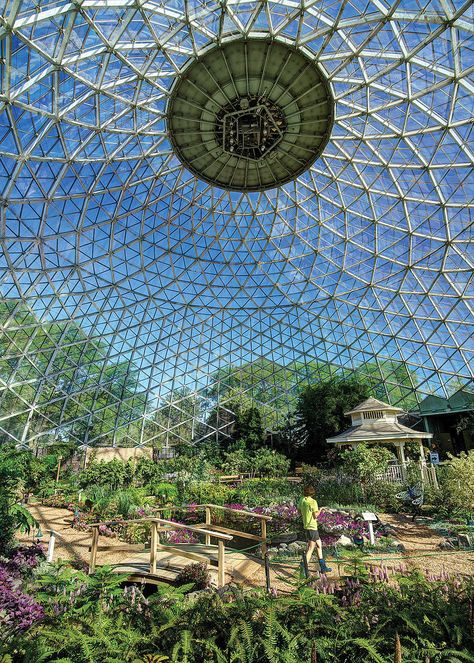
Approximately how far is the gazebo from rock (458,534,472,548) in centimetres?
1058

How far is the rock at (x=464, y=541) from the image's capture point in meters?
12.8

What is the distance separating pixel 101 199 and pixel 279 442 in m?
33.1

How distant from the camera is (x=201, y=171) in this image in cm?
2822

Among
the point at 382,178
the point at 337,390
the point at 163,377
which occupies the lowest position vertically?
the point at 337,390

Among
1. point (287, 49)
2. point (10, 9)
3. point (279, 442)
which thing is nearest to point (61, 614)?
point (10, 9)

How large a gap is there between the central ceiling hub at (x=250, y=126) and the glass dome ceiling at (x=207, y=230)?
371cm

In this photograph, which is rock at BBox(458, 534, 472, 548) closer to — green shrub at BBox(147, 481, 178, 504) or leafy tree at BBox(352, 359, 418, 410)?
green shrub at BBox(147, 481, 178, 504)

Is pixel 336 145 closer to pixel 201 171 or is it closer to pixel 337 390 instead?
pixel 201 171

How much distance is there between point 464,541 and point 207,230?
30344 millimetres

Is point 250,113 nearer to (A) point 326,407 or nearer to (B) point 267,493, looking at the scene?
(B) point 267,493

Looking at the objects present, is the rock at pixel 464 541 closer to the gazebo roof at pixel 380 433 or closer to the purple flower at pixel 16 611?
the gazebo roof at pixel 380 433

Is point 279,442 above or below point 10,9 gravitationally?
below

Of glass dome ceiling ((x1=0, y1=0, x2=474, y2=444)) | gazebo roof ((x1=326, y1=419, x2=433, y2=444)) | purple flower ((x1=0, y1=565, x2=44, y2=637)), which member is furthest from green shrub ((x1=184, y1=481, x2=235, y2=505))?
glass dome ceiling ((x1=0, y1=0, x2=474, y2=444))

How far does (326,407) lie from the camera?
130ft
